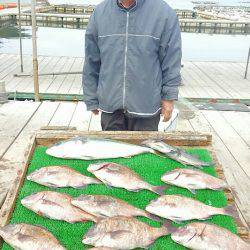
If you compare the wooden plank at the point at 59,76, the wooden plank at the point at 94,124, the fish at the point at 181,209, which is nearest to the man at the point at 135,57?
the fish at the point at 181,209

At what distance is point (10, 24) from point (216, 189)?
29622 millimetres

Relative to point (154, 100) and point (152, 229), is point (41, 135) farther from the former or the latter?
point (152, 229)

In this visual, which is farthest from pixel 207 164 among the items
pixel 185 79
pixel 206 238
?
pixel 185 79

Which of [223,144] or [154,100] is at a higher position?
[154,100]

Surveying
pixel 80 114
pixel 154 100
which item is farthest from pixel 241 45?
pixel 154 100

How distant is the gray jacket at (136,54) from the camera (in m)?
3.23

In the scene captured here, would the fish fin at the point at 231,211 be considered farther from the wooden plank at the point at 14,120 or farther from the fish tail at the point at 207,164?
the wooden plank at the point at 14,120

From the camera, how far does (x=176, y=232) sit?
204cm

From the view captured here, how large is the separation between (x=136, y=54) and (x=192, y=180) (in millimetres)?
1303

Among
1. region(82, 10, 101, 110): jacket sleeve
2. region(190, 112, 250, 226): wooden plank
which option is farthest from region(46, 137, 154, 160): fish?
region(190, 112, 250, 226): wooden plank

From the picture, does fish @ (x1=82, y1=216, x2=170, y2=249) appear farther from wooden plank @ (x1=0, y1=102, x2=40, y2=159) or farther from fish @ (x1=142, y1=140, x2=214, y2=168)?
wooden plank @ (x1=0, y1=102, x2=40, y2=159)

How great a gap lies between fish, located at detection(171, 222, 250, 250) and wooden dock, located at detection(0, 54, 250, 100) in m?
6.23

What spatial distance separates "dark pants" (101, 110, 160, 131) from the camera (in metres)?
3.61

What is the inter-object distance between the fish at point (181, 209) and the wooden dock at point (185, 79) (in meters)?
5.96
